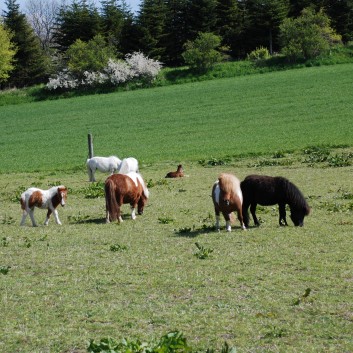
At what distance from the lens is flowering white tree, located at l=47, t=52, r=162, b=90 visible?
6881 centimetres

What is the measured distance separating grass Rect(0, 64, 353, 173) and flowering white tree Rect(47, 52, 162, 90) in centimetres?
523

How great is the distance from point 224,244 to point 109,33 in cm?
7585

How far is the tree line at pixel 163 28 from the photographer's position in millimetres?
80438

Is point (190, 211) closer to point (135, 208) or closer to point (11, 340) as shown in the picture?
point (135, 208)

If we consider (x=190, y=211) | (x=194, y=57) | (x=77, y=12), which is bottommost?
(x=190, y=211)

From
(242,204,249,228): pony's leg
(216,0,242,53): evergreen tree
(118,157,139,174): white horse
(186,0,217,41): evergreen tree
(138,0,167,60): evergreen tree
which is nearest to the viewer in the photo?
(242,204,249,228): pony's leg

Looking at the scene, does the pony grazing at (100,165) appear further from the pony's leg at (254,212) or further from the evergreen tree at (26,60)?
the evergreen tree at (26,60)

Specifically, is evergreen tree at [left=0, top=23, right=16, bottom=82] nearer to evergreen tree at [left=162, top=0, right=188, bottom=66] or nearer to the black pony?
evergreen tree at [left=162, top=0, right=188, bottom=66]

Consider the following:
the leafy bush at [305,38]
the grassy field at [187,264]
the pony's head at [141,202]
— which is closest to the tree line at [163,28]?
the leafy bush at [305,38]

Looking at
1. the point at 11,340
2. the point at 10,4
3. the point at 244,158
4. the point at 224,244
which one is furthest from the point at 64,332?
the point at 10,4

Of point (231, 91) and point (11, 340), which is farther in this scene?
point (231, 91)

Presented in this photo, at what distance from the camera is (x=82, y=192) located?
21.3m

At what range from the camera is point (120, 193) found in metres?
15.7

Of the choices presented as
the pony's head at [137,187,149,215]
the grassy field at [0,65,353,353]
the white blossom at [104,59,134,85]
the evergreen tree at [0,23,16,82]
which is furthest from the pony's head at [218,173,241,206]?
the evergreen tree at [0,23,16,82]
